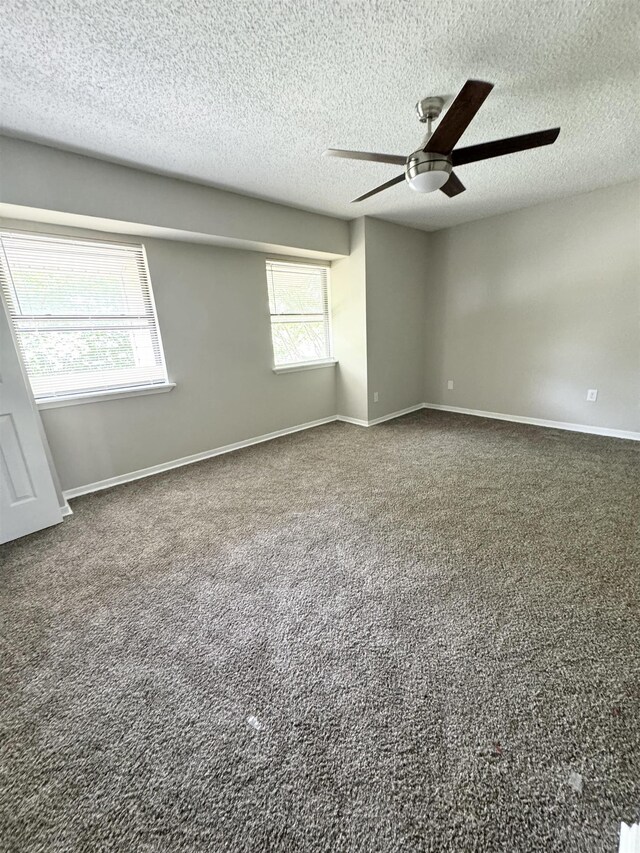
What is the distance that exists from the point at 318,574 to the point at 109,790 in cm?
109

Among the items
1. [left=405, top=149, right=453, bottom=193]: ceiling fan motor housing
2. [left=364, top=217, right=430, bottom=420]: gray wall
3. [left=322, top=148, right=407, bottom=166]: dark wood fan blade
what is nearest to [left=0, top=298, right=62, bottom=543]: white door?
[left=322, top=148, right=407, bottom=166]: dark wood fan blade

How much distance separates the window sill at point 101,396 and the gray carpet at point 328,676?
0.93m

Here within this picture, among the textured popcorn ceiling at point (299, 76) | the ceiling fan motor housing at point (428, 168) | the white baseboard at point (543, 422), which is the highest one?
the textured popcorn ceiling at point (299, 76)

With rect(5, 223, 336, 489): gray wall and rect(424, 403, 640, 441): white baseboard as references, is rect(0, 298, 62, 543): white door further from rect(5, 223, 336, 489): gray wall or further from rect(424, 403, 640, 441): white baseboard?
rect(424, 403, 640, 441): white baseboard

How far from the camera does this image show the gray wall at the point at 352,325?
13.2 feet

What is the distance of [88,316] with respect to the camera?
2729mm

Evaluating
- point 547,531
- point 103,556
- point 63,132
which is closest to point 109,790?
point 103,556

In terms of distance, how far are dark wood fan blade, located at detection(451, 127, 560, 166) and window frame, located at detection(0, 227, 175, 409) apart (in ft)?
8.45

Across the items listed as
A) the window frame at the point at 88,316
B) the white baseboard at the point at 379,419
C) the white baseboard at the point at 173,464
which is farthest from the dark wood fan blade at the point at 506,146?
the white baseboard at the point at 173,464

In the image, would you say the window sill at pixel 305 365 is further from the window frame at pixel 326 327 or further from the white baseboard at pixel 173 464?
the white baseboard at pixel 173 464

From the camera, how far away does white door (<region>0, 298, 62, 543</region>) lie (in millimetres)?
2129

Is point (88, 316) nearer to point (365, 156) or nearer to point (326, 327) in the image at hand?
point (365, 156)

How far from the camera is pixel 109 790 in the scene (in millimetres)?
989

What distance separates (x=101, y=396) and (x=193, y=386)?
2.68 ft
